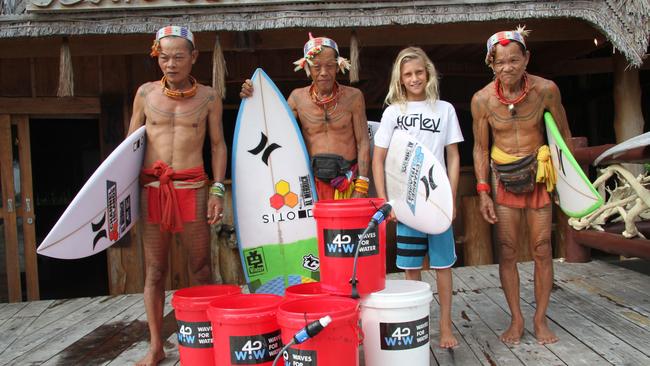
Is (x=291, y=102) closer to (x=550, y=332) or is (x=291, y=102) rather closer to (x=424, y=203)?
(x=424, y=203)

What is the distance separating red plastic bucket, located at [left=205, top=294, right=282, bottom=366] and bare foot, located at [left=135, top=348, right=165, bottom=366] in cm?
80

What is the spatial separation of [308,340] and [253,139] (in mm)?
1872

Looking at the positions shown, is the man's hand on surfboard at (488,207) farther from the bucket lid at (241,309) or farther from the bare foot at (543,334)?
the bucket lid at (241,309)

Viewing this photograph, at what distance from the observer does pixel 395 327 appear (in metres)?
2.40

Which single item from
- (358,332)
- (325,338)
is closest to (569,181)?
(358,332)

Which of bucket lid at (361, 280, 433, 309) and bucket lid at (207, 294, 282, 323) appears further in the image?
bucket lid at (361, 280, 433, 309)

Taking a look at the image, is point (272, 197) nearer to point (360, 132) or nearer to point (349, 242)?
point (360, 132)

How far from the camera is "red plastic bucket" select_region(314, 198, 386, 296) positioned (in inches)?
96.4

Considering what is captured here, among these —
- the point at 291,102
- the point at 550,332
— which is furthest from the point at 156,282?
the point at 550,332

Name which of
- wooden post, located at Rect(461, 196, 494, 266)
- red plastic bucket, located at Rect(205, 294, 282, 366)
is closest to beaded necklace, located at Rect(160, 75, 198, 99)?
red plastic bucket, located at Rect(205, 294, 282, 366)

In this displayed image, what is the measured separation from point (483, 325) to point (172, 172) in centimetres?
210

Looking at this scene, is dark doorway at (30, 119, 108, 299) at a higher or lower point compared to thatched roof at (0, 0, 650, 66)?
lower

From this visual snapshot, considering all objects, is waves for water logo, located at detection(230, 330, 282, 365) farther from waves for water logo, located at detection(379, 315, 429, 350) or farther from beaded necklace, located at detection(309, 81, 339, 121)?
beaded necklace, located at detection(309, 81, 339, 121)

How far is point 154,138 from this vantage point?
309 centimetres
